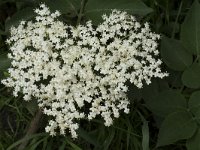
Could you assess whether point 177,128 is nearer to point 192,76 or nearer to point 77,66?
point 192,76

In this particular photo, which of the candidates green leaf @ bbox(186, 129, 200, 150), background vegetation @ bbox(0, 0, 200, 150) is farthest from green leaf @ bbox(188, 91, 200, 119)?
green leaf @ bbox(186, 129, 200, 150)

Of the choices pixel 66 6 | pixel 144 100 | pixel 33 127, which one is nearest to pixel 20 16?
pixel 66 6

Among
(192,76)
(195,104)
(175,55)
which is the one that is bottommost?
(195,104)

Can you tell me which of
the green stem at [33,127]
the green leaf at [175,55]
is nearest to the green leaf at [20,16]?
the green stem at [33,127]

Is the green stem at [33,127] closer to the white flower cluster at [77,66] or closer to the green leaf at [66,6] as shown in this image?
the white flower cluster at [77,66]

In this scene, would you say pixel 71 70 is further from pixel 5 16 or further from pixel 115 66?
pixel 5 16

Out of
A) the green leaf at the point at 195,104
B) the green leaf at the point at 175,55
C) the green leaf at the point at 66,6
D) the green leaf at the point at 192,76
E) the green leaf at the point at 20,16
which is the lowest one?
the green leaf at the point at 195,104
